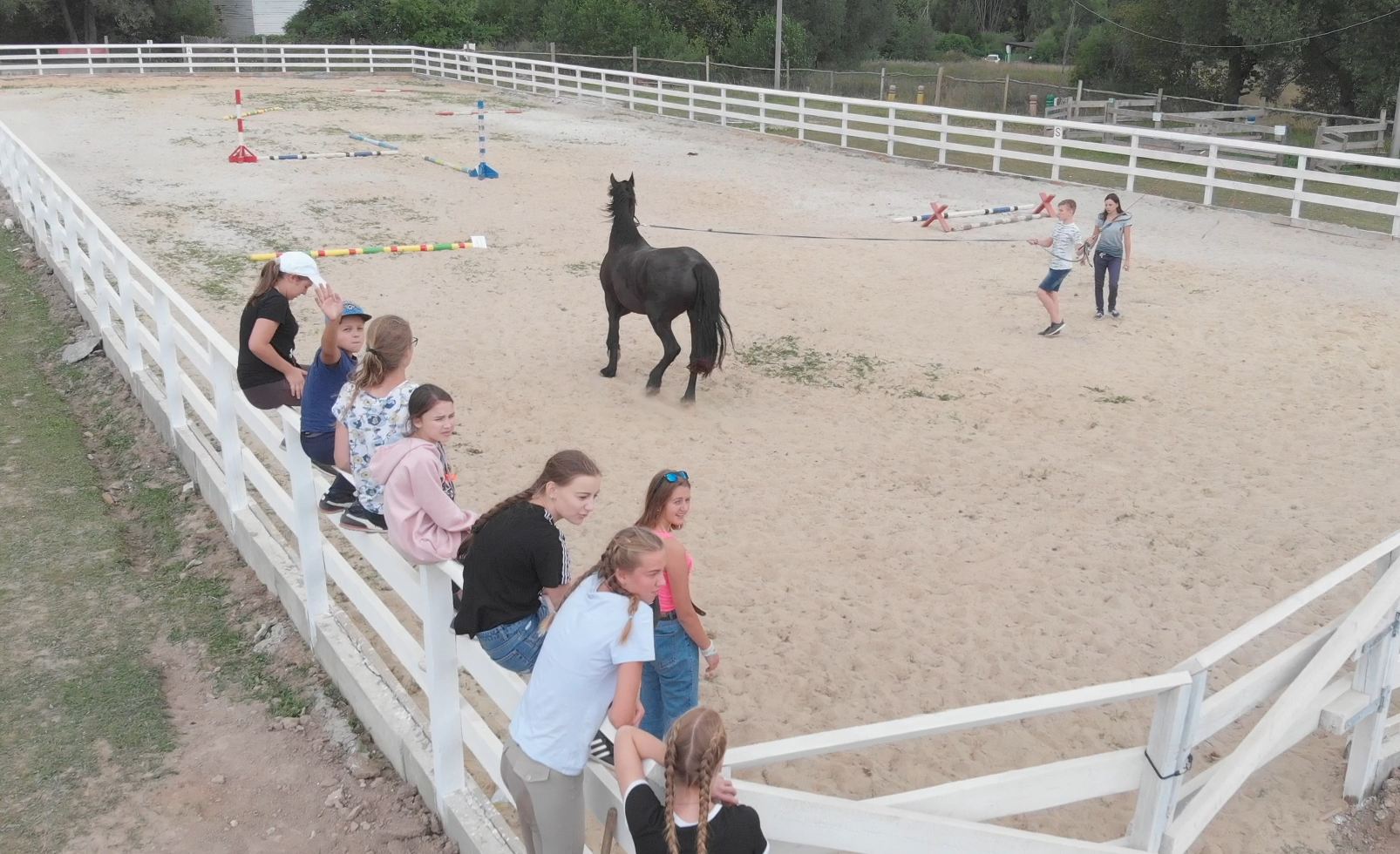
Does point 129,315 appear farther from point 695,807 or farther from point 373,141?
point 373,141

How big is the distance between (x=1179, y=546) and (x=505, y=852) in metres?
4.67

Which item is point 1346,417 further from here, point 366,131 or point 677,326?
point 366,131

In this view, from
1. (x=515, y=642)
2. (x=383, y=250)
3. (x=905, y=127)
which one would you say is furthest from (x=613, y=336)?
(x=905, y=127)

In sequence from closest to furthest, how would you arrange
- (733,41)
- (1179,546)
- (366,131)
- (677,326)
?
(1179,546) → (677,326) → (366,131) → (733,41)

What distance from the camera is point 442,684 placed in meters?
3.71

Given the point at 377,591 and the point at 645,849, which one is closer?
the point at 645,849

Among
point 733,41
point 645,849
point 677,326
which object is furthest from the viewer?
point 733,41

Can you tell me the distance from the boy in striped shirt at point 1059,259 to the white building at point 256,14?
43076 millimetres

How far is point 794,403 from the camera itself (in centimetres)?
898

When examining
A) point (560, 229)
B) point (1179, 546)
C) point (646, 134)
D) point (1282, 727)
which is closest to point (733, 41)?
point (646, 134)

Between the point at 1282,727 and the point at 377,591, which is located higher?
the point at 1282,727

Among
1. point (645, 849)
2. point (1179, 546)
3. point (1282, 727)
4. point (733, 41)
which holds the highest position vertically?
point (733, 41)

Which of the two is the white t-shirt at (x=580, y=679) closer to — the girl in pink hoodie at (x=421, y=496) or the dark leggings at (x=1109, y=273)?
the girl in pink hoodie at (x=421, y=496)

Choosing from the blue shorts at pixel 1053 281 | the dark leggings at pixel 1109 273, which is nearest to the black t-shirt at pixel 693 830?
the blue shorts at pixel 1053 281
